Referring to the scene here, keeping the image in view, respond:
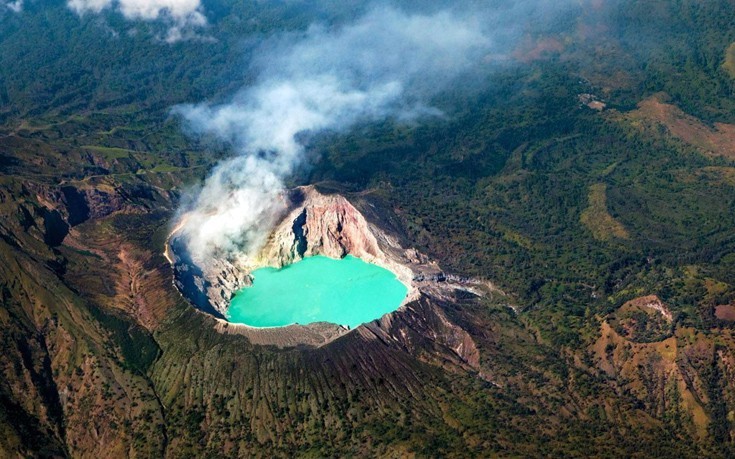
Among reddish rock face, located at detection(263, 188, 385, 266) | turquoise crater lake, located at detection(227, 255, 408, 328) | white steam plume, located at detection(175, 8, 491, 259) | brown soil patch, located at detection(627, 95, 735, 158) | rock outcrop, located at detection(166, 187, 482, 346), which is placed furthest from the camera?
brown soil patch, located at detection(627, 95, 735, 158)

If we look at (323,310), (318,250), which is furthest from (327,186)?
(323,310)

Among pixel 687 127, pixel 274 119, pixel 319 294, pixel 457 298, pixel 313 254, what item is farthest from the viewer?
pixel 274 119

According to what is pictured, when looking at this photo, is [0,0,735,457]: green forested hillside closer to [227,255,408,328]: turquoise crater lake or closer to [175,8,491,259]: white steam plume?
[175,8,491,259]: white steam plume

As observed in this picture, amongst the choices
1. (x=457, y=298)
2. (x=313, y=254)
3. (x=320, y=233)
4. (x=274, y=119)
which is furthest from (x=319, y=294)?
A: (x=274, y=119)

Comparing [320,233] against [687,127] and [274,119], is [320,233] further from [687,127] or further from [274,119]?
[687,127]

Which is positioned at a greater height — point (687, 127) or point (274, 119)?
point (274, 119)

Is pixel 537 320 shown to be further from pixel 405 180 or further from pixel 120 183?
pixel 120 183

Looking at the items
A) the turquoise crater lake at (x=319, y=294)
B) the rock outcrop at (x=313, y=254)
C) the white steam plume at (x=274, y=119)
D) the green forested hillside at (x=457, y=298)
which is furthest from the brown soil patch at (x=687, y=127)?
the turquoise crater lake at (x=319, y=294)

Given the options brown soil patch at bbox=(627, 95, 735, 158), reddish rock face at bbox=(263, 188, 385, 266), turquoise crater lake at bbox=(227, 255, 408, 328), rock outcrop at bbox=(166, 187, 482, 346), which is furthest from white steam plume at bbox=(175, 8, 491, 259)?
brown soil patch at bbox=(627, 95, 735, 158)

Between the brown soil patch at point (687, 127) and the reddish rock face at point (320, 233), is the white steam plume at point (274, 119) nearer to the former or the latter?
the reddish rock face at point (320, 233)
